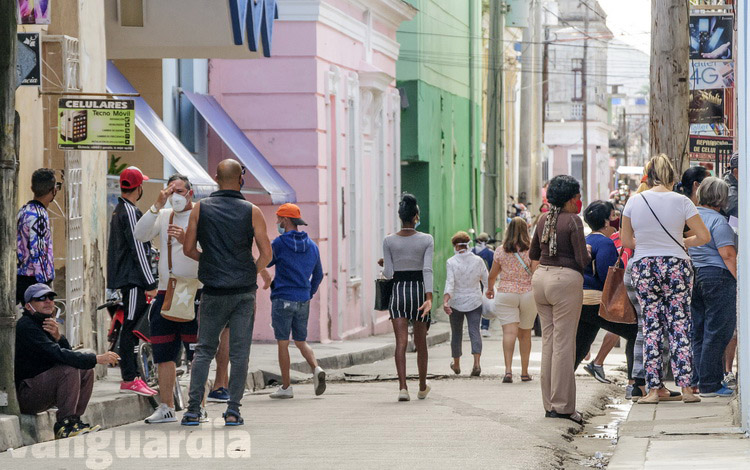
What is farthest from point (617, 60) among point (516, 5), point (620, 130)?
point (516, 5)

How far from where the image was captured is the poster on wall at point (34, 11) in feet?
37.8

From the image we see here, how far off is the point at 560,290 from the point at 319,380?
10.6 feet

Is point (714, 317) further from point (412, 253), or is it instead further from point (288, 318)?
point (288, 318)

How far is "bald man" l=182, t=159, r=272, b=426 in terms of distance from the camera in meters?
10.1

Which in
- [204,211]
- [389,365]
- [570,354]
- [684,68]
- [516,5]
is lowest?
[389,365]

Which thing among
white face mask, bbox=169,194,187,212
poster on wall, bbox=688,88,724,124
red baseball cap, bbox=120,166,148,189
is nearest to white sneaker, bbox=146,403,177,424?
white face mask, bbox=169,194,187,212

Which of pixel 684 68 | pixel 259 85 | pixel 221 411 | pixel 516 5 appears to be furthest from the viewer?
pixel 516 5

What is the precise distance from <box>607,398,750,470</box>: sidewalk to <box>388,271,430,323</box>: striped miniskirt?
7.75 ft

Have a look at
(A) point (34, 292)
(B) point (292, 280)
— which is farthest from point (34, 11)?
(B) point (292, 280)

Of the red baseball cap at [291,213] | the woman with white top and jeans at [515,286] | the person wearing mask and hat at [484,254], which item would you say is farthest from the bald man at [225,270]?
the person wearing mask and hat at [484,254]

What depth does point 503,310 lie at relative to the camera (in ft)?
49.4

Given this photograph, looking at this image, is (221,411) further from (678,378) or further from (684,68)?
(684,68)

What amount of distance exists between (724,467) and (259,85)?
12.4 m

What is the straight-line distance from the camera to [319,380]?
13031 millimetres
